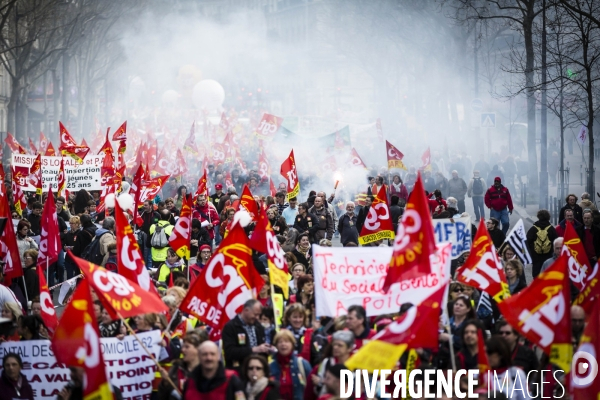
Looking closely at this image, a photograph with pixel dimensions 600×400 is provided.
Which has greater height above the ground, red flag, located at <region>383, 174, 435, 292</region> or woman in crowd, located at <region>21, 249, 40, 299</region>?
red flag, located at <region>383, 174, 435, 292</region>

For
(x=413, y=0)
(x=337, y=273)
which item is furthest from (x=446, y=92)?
(x=337, y=273)

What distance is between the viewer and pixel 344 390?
738 cm

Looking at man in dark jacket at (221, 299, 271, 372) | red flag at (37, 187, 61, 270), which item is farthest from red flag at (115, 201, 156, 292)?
red flag at (37, 187, 61, 270)

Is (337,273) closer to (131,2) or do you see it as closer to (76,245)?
(76,245)

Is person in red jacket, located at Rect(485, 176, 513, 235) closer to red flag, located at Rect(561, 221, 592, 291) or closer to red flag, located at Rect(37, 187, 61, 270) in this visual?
red flag, located at Rect(561, 221, 592, 291)

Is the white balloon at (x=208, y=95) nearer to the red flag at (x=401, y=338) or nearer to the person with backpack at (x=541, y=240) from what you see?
the person with backpack at (x=541, y=240)

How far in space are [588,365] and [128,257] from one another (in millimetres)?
4616

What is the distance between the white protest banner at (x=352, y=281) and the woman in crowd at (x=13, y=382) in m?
2.52

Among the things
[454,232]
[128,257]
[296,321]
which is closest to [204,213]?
[454,232]

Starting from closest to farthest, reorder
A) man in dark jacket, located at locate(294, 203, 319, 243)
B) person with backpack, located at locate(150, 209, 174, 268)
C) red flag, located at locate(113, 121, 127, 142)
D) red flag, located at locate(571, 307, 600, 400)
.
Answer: red flag, located at locate(571, 307, 600, 400), person with backpack, located at locate(150, 209, 174, 268), man in dark jacket, located at locate(294, 203, 319, 243), red flag, located at locate(113, 121, 127, 142)

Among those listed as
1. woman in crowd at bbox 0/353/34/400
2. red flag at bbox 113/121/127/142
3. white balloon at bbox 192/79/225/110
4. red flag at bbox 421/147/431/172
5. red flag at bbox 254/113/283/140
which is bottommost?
woman in crowd at bbox 0/353/34/400

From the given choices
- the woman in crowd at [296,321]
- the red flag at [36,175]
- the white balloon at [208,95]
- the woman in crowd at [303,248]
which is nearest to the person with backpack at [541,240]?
the woman in crowd at [303,248]

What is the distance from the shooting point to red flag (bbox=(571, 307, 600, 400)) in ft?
23.7

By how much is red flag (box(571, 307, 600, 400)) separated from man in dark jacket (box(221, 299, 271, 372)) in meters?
2.59
